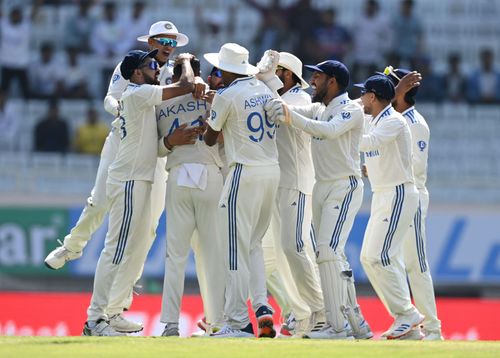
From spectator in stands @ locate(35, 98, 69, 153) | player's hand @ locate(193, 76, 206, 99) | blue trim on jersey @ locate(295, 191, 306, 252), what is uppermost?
Result: player's hand @ locate(193, 76, 206, 99)

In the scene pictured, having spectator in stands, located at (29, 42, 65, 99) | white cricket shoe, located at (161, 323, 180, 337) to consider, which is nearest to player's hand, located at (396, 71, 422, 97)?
white cricket shoe, located at (161, 323, 180, 337)

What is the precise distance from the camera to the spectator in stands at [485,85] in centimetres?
1975

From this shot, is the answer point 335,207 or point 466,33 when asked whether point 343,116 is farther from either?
point 466,33

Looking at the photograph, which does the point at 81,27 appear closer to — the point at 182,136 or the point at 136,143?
the point at 136,143

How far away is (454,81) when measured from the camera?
65.1ft

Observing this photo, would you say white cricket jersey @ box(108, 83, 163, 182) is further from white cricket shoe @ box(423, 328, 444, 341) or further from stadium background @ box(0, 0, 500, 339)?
stadium background @ box(0, 0, 500, 339)

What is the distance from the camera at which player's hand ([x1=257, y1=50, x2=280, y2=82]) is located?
1064 cm

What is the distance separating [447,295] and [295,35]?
15.0 feet

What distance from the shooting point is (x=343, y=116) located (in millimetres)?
10398

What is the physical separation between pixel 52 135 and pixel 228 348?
9716 millimetres

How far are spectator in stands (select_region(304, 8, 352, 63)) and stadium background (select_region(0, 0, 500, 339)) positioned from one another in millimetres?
220

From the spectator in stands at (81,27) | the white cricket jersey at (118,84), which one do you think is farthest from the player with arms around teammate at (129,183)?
the spectator in stands at (81,27)

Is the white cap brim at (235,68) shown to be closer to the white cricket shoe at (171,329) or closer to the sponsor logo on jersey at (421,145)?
the sponsor logo on jersey at (421,145)

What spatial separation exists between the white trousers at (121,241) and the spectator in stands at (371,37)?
9636 millimetres
